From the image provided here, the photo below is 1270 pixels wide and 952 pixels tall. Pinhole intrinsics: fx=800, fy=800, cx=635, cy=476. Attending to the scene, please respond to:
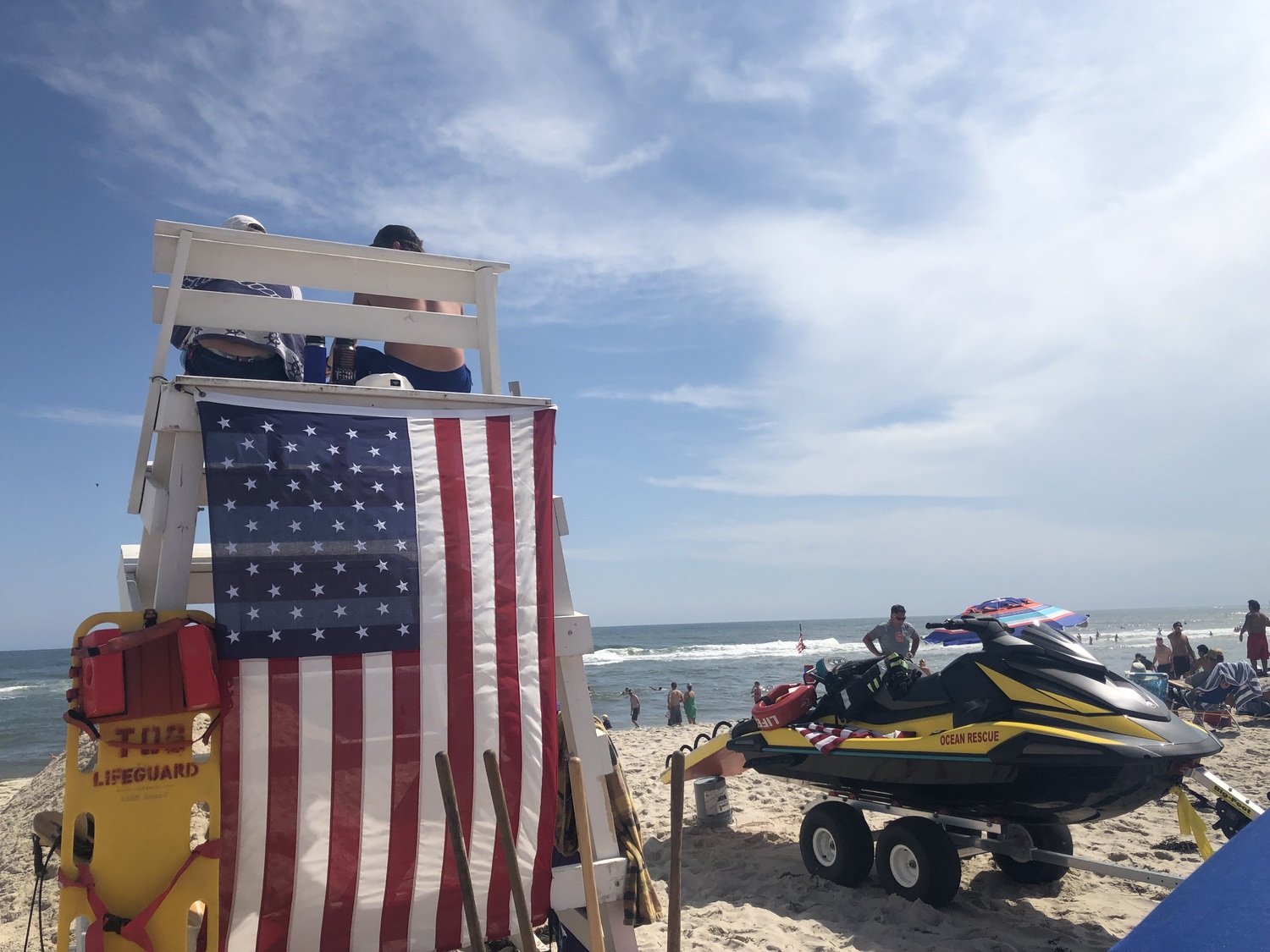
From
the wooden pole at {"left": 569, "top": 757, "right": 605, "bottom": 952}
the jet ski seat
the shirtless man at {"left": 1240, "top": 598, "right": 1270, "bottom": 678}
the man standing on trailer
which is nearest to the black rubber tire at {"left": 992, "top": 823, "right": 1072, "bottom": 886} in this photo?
the jet ski seat

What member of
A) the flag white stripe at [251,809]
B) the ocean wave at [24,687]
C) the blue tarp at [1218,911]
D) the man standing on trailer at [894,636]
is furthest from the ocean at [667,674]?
the blue tarp at [1218,911]

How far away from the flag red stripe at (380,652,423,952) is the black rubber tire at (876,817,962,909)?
386cm

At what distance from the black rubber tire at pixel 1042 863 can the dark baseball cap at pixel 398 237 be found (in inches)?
225

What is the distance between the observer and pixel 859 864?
19.2 feet

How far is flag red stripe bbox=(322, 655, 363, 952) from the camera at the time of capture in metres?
2.71

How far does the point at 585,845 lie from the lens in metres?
2.05

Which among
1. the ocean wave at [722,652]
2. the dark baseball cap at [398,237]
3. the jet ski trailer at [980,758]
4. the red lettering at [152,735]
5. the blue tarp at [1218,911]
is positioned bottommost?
the ocean wave at [722,652]

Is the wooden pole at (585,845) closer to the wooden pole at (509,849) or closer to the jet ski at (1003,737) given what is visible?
the wooden pole at (509,849)

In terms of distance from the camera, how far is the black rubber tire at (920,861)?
17.4 feet

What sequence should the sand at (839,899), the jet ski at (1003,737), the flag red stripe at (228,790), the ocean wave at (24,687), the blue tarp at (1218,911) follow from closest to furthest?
1. the blue tarp at (1218,911)
2. the flag red stripe at (228,790)
3. the jet ski at (1003,737)
4. the sand at (839,899)
5. the ocean wave at (24,687)

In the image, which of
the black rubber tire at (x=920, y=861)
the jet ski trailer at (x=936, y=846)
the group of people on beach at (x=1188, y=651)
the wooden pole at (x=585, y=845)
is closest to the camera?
the wooden pole at (x=585, y=845)

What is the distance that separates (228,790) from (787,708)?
4699 mm

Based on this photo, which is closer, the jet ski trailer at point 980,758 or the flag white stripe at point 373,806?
the flag white stripe at point 373,806

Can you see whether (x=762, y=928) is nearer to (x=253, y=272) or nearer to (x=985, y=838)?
(x=985, y=838)
